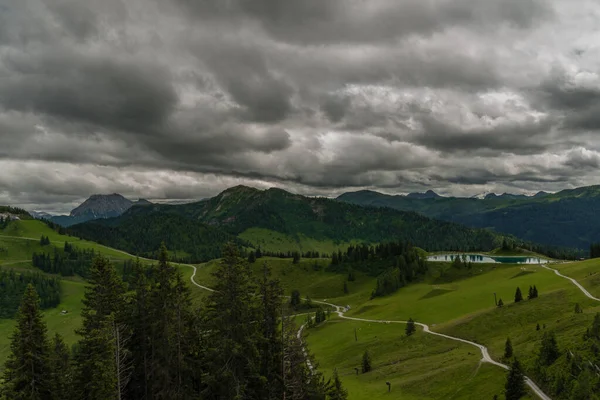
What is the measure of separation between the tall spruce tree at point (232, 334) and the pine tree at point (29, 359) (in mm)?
16780

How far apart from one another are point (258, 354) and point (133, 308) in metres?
19.9

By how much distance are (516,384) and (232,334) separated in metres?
36.7

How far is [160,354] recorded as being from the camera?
44781 millimetres

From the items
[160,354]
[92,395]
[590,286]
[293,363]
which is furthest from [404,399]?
[590,286]

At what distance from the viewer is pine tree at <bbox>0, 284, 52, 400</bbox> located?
3950 centimetres

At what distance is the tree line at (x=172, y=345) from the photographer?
39.2 m

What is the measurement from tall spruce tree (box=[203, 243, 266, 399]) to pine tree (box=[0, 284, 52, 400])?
16780 mm

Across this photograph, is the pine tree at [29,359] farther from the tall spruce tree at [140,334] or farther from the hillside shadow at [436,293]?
the hillside shadow at [436,293]

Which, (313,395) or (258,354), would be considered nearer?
(258,354)

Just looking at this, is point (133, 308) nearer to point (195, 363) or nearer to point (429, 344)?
point (195, 363)

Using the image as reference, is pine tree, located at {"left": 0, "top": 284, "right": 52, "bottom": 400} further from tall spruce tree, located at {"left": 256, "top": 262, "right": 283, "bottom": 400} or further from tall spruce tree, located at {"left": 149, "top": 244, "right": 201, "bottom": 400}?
tall spruce tree, located at {"left": 256, "top": 262, "right": 283, "bottom": 400}

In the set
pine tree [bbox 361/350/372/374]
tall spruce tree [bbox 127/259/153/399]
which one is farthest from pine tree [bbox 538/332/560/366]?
tall spruce tree [bbox 127/259/153/399]

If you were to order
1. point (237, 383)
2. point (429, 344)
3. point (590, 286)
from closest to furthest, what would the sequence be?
point (237, 383), point (429, 344), point (590, 286)

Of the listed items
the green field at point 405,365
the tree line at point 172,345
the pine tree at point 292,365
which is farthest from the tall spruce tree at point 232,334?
the green field at point 405,365
